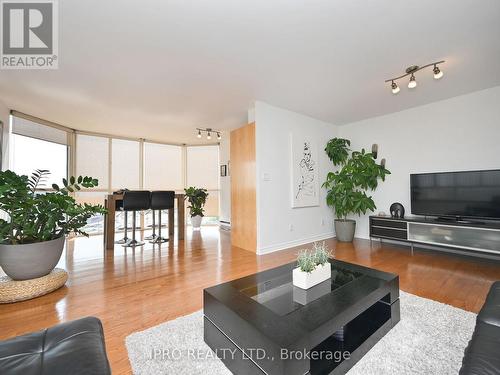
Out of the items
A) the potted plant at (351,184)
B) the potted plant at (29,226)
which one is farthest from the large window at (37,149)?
the potted plant at (351,184)

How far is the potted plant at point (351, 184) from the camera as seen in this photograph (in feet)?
13.8

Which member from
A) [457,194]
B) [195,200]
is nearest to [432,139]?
[457,194]

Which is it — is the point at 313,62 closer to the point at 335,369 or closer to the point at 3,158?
the point at 335,369

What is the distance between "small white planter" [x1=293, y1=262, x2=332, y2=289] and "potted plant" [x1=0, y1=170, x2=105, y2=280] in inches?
95.8

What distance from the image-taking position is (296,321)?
111 cm

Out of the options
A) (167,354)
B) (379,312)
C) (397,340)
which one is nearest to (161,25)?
(167,354)

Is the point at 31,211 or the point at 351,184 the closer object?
the point at 31,211

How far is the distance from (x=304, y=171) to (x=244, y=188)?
1213mm

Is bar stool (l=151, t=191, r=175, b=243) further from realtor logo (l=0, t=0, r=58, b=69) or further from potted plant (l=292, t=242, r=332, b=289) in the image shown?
potted plant (l=292, t=242, r=332, b=289)

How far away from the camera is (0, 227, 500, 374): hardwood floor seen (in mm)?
1805

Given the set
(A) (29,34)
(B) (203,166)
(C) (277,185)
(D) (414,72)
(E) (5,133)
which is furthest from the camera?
(B) (203,166)

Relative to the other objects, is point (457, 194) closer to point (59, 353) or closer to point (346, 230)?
point (346, 230)

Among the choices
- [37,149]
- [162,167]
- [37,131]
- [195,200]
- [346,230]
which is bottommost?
[346,230]

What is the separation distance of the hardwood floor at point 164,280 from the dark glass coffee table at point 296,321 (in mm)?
641
